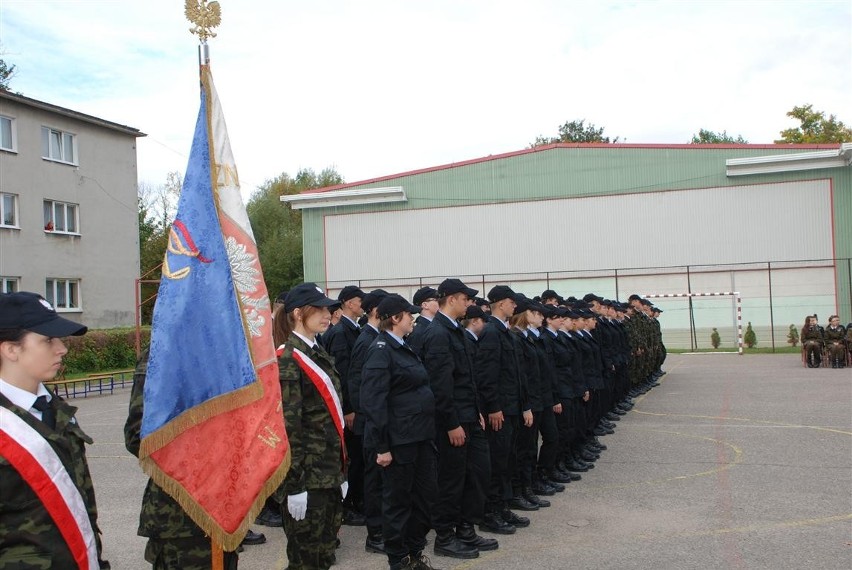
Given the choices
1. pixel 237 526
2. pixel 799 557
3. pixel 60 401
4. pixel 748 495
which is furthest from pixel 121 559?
pixel 748 495

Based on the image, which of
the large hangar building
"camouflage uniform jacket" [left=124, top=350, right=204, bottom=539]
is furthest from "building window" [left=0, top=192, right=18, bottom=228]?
"camouflage uniform jacket" [left=124, top=350, right=204, bottom=539]

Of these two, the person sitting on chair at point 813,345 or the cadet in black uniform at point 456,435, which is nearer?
the cadet in black uniform at point 456,435

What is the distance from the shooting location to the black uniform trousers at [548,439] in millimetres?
8250

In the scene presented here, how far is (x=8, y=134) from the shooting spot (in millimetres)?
28672

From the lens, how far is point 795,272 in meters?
30.8

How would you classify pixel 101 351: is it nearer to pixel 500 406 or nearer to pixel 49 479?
pixel 500 406

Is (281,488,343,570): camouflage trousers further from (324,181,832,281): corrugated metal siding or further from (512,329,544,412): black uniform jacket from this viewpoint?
(324,181,832,281): corrugated metal siding

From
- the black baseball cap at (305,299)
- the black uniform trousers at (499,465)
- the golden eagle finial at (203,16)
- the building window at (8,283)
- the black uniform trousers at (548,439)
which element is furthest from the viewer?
the building window at (8,283)

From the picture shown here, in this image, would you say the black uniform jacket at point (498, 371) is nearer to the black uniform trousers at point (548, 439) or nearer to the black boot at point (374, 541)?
the black uniform trousers at point (548, 439)

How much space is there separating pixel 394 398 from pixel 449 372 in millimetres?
668

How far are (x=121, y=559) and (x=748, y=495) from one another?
19.0 feet

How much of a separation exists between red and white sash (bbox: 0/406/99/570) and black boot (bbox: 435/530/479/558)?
12.2ft

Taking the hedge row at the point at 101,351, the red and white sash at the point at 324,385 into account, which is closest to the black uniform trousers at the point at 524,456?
the red and white sash at the point at 324,385

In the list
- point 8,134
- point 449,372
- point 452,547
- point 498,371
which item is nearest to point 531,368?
point 498,371
